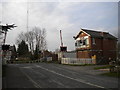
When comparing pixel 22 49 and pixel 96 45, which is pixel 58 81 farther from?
pixel 22 49

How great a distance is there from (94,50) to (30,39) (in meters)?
44.2

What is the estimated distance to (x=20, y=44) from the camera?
92.0 m

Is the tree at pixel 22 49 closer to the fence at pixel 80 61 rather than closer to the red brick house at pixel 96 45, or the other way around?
the red brick house at pixel 96 45

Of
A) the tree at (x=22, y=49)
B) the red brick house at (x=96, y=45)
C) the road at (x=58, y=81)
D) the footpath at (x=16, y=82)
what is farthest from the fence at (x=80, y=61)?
the tree at (x=22, y=49)

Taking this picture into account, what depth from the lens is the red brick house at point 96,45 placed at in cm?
4366

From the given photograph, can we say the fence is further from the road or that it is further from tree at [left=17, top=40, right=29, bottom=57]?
tree at [left=17, top=40, right=29, bottom=57]

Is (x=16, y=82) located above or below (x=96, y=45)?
below

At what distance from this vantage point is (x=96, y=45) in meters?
44.4

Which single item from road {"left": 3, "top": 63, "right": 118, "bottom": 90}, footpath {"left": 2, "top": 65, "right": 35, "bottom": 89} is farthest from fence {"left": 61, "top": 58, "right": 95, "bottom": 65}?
footpath {"left": 2, "top": 65, "right": 35, "bottom": 89}

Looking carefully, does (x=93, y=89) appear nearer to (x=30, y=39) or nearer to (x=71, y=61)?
(x=71, y=61)

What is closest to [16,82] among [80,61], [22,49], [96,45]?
[80,61]

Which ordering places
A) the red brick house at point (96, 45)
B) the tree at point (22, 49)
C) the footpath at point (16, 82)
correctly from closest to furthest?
the footpath at point (16, 82) → the red brick house at point (96, 45) → the tree at point (22, 49)

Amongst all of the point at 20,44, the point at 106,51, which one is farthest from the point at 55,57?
the point at 20,44

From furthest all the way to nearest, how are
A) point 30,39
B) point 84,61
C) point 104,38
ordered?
1. point 30,39
2. point 104,38
3. point 84,61
